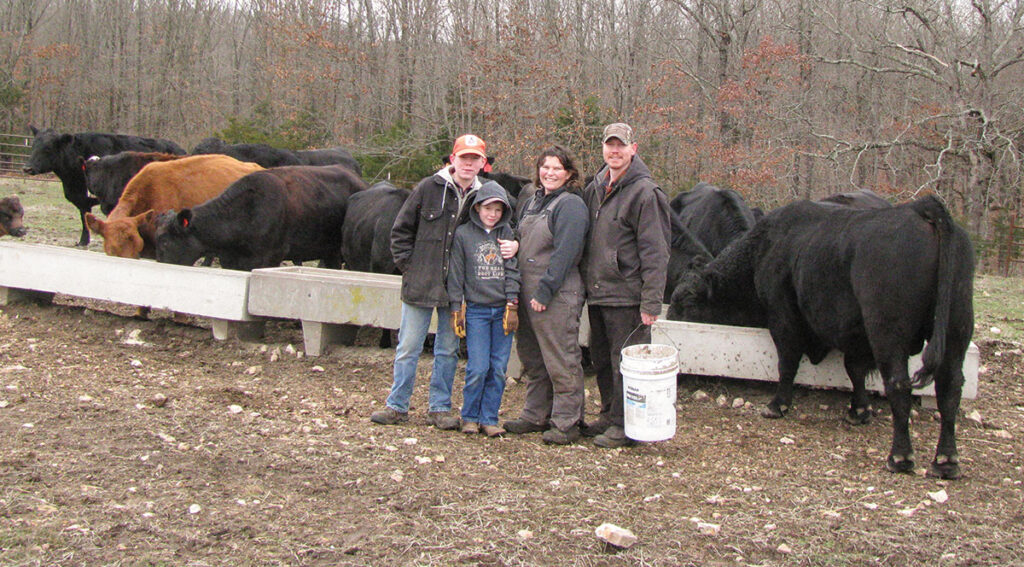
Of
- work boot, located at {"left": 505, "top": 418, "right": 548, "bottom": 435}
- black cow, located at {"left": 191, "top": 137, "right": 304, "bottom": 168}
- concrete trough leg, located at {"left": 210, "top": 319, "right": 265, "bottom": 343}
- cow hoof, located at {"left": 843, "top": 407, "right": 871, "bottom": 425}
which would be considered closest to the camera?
work boot, located at {"left": 505, "top": 418, "right": 548, "bottom": 435}

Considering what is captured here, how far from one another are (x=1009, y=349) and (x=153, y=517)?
8368mm

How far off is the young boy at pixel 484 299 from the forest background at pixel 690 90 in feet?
52.1

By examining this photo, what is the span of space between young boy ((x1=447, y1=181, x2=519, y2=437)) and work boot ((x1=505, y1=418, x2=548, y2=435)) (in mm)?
95

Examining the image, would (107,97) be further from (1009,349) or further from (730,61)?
(1009,349)

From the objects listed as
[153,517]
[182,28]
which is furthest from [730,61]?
[182,28]

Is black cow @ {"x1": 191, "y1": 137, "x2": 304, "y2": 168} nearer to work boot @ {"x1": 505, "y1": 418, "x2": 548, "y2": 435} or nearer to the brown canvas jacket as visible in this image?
work boot @ {"x1": 505, "y1": 418, "x2": 548, "y2": 435}

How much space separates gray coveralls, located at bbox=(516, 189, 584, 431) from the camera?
5.46 metres

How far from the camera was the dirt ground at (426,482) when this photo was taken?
12.3ft

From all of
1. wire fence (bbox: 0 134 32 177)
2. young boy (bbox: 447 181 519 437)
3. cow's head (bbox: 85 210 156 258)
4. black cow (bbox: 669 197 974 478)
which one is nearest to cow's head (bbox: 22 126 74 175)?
cow's head (bbox: 85 210 156 258)

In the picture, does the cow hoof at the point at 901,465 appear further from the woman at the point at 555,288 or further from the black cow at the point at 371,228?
the black cow at the point at 371,228

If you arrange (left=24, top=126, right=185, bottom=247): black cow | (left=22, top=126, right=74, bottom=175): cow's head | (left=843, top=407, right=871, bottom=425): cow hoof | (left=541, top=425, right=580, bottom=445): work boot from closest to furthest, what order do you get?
(left=541, top=425, right=580, bottom=445): work boot
(left=843, top=407, right=871, bottom=425): cow hoof
(left=24, top=126, right=185, bottom=247): black cow
(left=22, top=126, right=74, bottom=175): cow's head

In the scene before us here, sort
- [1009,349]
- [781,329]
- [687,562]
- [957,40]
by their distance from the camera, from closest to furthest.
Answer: [687,562] → [781,329] → [1009,349] → [957,40]

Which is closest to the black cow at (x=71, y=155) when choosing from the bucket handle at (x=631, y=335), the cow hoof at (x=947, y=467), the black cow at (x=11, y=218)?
the black cow at (x=11, y=218)

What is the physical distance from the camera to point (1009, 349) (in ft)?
28.8
